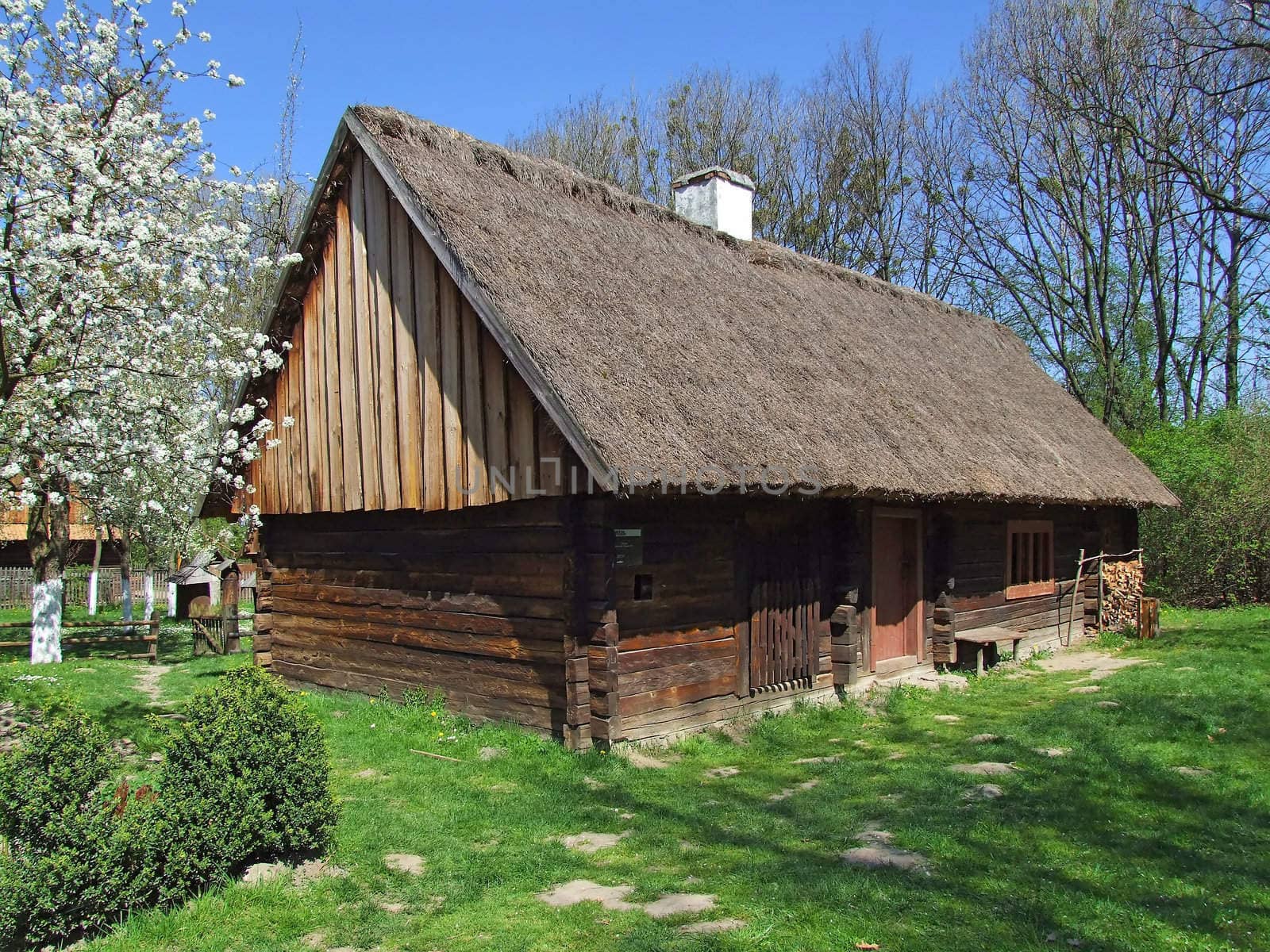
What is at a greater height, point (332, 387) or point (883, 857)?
point (332, 387)

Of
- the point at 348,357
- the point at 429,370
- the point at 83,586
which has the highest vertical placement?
the point at 348,357

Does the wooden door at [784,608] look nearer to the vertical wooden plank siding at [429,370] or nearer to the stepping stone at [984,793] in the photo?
the stepping stone at [984,793]

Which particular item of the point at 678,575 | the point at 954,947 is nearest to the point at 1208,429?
the point at 678,575

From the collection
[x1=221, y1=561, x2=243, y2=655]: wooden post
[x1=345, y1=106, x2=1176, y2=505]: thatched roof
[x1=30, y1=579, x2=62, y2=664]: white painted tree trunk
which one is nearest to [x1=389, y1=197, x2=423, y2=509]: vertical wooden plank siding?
[x1=345, y1=106, x2=1176, y2=505]: thatched roof

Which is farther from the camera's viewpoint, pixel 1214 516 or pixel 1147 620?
pixel 1214 516

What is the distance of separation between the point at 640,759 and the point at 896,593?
5.23m

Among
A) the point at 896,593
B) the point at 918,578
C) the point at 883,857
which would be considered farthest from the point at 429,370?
the point at 918,578

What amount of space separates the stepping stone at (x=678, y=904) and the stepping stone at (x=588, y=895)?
4.4 inches

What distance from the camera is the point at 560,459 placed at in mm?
7707

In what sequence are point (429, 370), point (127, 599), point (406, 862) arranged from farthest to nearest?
point (127, 599)
point (429, 370)
point (406, 862)

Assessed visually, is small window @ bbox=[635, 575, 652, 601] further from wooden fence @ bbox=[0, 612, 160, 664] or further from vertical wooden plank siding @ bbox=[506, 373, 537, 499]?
wooden fence @ bbox=[0, 612, 160, 664]

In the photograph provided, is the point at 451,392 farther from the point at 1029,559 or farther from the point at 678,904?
the point at 1029,559

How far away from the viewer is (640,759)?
7.89m

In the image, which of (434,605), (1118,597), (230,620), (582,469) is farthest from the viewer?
(230,620)
